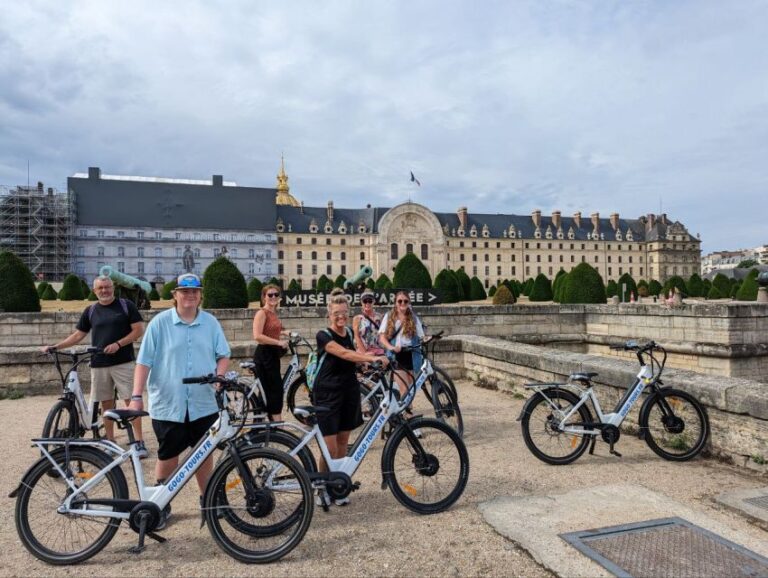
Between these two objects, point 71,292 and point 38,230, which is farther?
point 38,230

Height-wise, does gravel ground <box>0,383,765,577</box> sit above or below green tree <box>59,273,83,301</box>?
below

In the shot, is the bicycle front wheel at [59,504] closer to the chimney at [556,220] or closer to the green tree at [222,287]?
the green tree at [222,287]

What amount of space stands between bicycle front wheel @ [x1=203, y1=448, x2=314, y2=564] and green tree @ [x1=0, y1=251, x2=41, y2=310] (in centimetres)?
1524

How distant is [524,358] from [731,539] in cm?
462

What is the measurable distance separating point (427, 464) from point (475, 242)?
3675 inches

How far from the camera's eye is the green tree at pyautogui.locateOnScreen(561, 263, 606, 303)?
64.3ft

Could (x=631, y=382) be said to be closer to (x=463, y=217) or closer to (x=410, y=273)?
(x=410, y=273)

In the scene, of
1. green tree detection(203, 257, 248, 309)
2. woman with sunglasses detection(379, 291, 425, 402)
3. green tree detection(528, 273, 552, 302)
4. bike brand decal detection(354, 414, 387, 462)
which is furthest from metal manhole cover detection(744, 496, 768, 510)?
green tree detection(528, 273, 552, 302)

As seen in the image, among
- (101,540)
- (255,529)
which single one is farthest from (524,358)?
(101,540)

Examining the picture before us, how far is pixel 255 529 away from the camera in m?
3.37

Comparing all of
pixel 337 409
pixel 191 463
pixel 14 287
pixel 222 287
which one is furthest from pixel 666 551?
pixel 14 287

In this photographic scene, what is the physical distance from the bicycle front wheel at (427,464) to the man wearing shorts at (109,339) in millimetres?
2774

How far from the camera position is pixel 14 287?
50.7ft

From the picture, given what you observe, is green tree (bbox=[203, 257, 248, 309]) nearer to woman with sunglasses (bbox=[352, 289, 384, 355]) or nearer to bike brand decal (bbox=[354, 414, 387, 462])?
woman with sunglasses (bbox=[352, 289, 384, 355])
